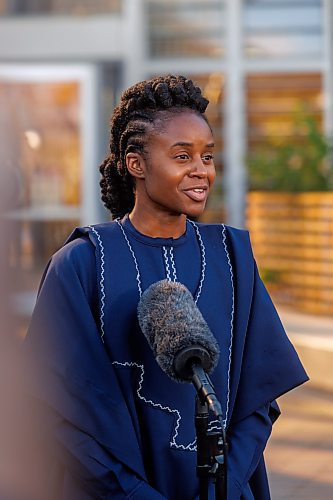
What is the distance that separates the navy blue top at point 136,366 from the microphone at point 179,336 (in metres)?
0.12

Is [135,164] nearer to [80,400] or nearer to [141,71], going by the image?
[80,400]

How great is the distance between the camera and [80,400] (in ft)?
8.20

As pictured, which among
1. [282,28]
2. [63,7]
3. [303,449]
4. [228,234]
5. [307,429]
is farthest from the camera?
[63,7]

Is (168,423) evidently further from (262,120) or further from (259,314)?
(262,120)

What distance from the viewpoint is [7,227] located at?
2383 millimetres

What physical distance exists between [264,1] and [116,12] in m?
1.43

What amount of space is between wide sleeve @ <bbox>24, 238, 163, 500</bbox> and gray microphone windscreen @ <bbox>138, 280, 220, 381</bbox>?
13cm

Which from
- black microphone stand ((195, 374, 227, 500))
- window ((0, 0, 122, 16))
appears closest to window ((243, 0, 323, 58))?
window ((0, 0, 122, 16))

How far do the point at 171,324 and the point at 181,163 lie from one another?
1.21 feet

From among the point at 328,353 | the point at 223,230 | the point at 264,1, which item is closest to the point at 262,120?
the point at 264,1

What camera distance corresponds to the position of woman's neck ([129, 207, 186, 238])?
8.72ft

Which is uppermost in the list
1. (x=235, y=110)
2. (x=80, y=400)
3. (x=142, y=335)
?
(x=235, y=110)

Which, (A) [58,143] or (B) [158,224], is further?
(A) [58,143]

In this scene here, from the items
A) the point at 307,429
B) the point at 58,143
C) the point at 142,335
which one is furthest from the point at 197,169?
the point at 58,143
